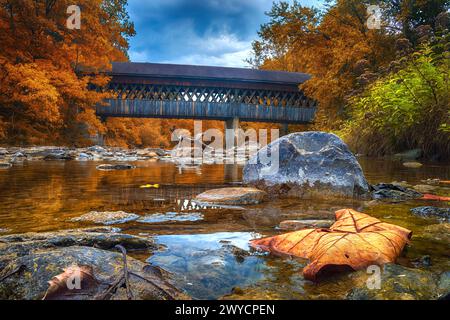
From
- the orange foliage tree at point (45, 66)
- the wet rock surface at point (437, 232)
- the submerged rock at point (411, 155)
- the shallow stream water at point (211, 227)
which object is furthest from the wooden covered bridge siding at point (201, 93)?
the wet rock surface at point (437, 232)

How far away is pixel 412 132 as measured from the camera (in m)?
9.67

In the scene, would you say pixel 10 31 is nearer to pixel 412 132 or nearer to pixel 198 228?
pixel 412 132

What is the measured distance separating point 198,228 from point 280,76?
25768mm

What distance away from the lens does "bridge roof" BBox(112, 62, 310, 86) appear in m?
24.1

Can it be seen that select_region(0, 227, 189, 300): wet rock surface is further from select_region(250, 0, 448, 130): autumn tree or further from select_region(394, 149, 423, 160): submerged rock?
select_region(250, 0, 448, 130): autumn tree

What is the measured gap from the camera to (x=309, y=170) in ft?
13.2

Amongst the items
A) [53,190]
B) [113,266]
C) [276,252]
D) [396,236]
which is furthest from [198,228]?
[53,190]

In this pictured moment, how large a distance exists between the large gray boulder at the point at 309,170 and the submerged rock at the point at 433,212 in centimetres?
102

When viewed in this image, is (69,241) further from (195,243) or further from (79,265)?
(195,243)

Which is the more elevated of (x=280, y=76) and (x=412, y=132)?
(x=280, y=76)

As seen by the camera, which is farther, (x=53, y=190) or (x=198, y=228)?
(x=53, y=190)

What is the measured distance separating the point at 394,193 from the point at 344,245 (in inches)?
96.9

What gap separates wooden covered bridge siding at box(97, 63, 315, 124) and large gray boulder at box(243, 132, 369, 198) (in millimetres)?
20710

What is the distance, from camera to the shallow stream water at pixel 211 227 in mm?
1364
